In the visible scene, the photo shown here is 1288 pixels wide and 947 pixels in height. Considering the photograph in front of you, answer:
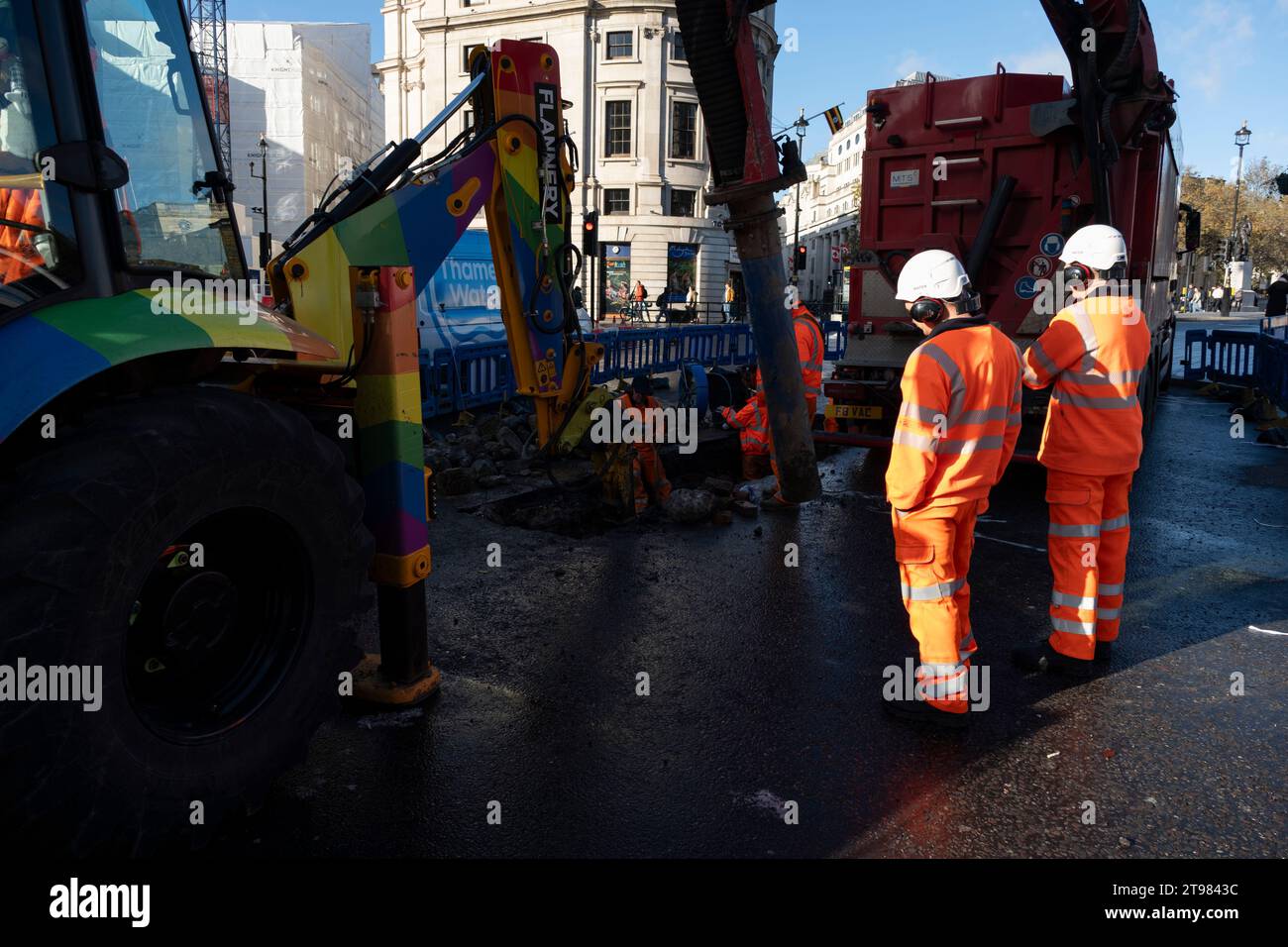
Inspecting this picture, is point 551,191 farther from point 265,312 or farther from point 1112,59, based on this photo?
point 1112,59

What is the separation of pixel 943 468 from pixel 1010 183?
16.8 feet

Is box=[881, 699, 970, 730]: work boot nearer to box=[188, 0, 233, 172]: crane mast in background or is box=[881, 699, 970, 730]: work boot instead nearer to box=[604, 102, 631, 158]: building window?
box=[188, 0, 233, 172]: crane mast in background

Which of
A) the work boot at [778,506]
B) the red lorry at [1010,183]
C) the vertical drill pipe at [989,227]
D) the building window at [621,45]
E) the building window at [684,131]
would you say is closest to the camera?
the red lorry at [1010,183]

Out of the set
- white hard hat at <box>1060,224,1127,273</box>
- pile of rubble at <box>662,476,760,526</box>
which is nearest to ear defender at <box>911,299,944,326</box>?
white hard hat at <box>1060,224,1127,273</box>

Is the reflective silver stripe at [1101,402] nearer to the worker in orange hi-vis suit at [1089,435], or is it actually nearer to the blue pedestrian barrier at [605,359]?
the worker in orange hi-vis suit at [1089,435]

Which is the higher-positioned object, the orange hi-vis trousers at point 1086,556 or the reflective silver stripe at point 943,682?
the orange hi-vis trousers at point 1086,556

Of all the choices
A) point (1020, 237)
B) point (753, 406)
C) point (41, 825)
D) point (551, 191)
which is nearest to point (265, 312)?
point (41, 825)

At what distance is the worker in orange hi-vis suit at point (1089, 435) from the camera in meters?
4.20

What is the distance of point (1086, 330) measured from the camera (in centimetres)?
423

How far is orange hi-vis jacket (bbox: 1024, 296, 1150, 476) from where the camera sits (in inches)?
165

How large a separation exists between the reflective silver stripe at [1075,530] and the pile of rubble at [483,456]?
424 centimetres

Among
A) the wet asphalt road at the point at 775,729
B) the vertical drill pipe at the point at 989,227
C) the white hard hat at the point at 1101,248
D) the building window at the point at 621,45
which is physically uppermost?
the building window at the point at 621,45

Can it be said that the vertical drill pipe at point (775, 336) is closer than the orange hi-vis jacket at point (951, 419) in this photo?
No

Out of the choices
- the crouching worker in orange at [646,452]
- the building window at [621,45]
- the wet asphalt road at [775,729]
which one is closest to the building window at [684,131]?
the building window at [621,45]
